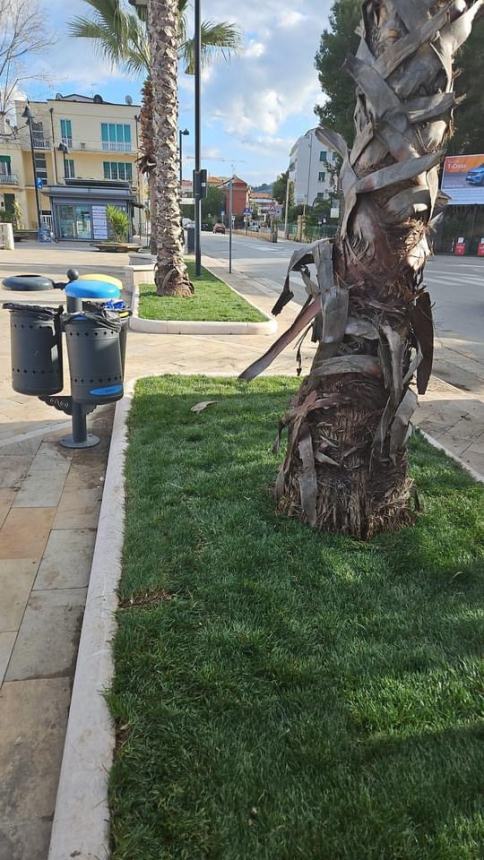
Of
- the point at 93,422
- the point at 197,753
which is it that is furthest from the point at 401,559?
the point at 93,422

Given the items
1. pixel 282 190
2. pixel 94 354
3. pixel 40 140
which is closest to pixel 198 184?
pixel 94 354

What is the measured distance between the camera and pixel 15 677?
243 centimetres

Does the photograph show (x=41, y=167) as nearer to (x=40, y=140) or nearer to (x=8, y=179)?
(x=40, y=140)

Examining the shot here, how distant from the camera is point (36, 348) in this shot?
418 cm

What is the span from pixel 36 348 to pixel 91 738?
2908 mm

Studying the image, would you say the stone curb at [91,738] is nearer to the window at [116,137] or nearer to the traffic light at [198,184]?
the traffic light at [198,184]

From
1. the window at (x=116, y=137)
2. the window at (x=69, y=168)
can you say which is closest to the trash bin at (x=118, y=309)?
the window at (x=116, y=137)

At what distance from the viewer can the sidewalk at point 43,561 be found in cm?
198

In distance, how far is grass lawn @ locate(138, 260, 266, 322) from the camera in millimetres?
9789

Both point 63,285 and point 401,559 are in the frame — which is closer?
point 401,559

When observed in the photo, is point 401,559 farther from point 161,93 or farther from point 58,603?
point 161,93

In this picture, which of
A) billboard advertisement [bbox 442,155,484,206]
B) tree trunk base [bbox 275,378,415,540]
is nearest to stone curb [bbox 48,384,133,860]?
tree trunk base [bbox 275,378,415,540]

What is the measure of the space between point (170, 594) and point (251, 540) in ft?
1.83

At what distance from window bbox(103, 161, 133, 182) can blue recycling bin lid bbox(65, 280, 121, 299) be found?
53651 mm
